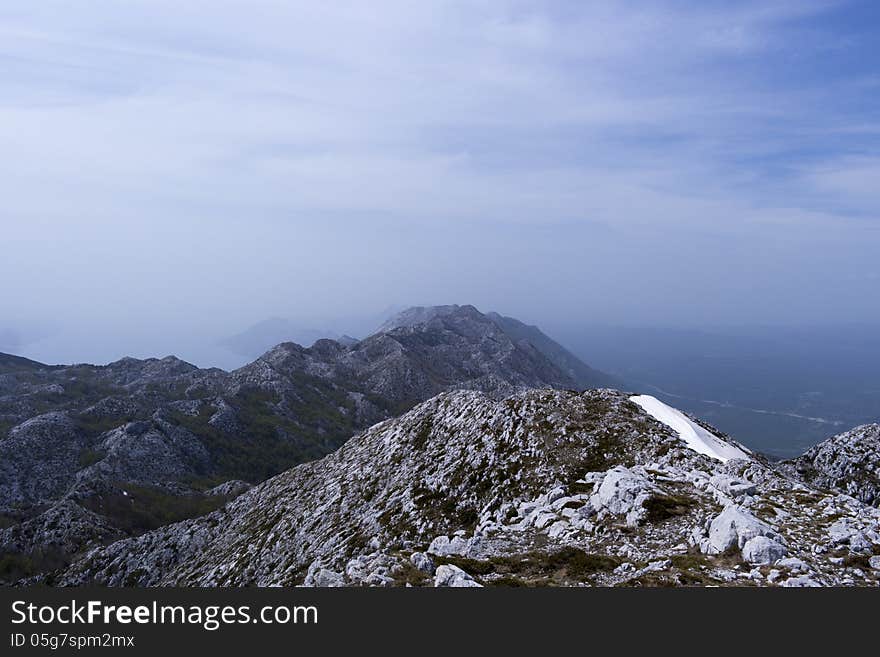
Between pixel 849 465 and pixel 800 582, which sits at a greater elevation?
pixel 800 582

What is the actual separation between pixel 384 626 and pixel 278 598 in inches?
180

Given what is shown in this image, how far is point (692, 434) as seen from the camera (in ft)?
172

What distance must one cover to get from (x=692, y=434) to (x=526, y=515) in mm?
23064

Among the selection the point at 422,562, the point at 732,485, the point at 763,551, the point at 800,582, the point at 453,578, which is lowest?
the point at 422,562

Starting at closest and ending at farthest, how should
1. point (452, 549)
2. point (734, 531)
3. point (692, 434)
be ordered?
point (734, 531) < point (452, 549) < point (692, 434)

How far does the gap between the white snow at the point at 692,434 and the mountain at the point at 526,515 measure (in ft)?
0.85

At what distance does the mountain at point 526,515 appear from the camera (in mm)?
25844

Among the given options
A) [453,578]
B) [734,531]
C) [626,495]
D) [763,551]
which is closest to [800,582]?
[763,551]

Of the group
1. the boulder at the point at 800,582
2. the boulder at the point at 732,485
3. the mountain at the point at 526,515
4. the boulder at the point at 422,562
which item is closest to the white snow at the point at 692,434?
the mountain at the point at 526,515

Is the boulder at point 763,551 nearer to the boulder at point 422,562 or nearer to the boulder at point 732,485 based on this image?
the boulder at point 732,485

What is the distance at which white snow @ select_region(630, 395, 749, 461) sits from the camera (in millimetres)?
49031

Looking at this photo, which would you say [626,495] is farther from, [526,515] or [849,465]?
[849,465]

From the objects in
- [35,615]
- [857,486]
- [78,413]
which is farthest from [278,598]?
[78,413]

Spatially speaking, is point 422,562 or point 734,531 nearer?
point 734,531
